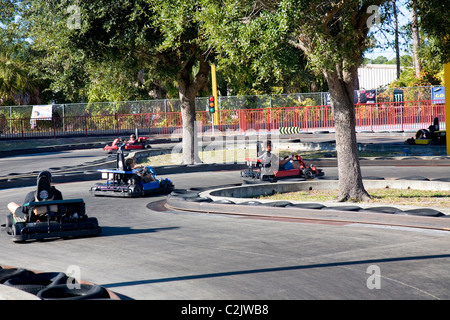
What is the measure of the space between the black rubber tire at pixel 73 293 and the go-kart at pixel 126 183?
28.8ft

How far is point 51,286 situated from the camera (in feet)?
19.6

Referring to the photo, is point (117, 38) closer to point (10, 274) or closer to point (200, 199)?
point (200, 199)

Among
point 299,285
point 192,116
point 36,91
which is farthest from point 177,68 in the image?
point 36,91

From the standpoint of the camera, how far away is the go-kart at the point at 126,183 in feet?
49.0

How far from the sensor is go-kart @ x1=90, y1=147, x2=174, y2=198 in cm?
1495

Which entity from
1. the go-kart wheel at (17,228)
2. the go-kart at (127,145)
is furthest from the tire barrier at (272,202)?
the go-kart at (127,145)

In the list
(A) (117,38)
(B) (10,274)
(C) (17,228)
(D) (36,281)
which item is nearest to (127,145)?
(A) (117,38)

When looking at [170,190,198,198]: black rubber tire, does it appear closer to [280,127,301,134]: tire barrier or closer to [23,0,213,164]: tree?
[23,0,213,164]: tree

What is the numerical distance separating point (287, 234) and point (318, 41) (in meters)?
4.21

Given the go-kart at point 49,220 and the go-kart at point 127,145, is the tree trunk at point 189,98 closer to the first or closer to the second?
the go-kart at point 127,145

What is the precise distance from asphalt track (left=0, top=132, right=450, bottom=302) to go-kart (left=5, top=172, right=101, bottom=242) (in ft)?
0.50

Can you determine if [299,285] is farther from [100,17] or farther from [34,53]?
[34,53]

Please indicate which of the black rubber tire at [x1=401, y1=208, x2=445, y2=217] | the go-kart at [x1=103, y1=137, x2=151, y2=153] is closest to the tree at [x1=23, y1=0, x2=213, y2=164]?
the go-kart at [x1=103, y1=137, x2=151, y2=153]

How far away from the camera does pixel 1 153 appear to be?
30.9 m
